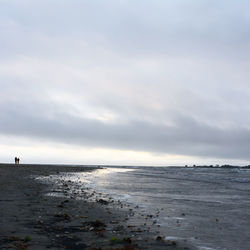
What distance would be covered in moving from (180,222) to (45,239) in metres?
5.97

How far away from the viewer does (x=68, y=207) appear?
45.9 ft

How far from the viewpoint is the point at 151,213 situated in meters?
13.6

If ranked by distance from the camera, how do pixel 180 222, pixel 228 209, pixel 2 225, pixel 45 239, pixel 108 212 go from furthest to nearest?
pixel 228 209 → pixel 108 212 → pixel 180 222 → pixel 2 225 → pixel 45 239

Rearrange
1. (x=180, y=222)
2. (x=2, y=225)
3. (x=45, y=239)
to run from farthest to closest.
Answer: (x=180, y=222) < (x=2, y=225) < (x=45, y=239)

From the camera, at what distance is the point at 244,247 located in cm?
832

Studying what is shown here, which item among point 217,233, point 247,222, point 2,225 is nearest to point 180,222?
point 217,233

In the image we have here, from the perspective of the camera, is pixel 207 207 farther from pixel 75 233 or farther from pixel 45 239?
pixel 45 239

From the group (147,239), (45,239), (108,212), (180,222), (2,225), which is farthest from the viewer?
(108,212)

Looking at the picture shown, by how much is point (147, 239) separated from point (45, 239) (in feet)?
10.3

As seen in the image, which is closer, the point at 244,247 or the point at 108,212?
the point at 244,247

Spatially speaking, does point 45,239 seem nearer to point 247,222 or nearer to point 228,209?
point 247,222

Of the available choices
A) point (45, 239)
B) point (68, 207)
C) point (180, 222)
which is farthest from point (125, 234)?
point (68, 207)

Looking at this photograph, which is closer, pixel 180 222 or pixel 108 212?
pixel 180 222

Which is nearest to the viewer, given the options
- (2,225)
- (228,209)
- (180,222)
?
(2,225)
